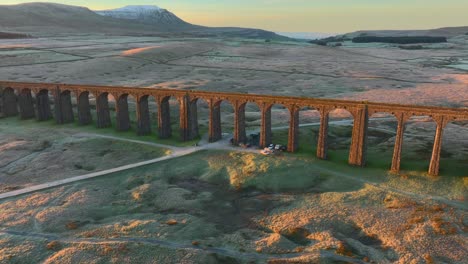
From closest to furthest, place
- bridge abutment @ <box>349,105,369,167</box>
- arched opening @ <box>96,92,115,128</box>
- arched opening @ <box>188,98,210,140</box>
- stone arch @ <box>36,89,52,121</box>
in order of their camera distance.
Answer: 1. bridge abutment @ <box>349,105,369,167</box>
2. arched opening @ <box>188,98,210,140</box>
3. arched opening @ <box>96,92,115,128</box>
4. stone arch @ <box>36,89,52,121</box>

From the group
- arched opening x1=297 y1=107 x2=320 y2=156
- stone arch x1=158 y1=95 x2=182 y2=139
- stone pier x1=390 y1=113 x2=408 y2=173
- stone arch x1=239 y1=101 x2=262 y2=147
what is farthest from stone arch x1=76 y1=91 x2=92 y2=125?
stone pier x1=390 y1=113 x2=408 y2=173

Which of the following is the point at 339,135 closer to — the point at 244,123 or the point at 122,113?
the point at 244,123

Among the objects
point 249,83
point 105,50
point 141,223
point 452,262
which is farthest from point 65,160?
point 105,50

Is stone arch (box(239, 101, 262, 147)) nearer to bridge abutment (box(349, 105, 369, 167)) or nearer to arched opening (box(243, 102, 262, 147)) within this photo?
arched opening (box(243, 102, 262, 147))

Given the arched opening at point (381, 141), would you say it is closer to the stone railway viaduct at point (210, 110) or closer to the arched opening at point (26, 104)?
the stone railway viaduct at point (210, 110)

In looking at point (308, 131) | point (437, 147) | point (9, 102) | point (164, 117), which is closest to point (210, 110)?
point (164, 117)

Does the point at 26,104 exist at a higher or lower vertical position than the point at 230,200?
higher
